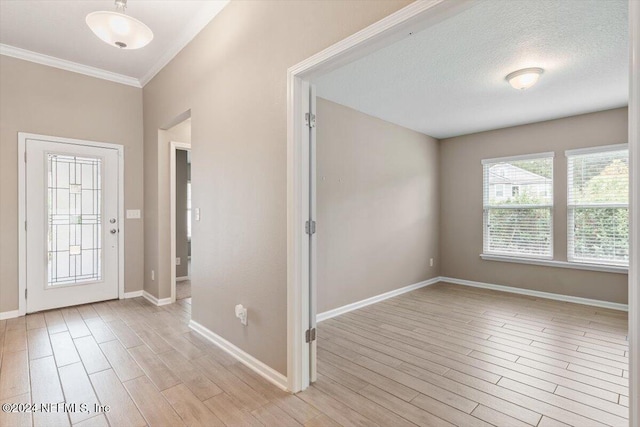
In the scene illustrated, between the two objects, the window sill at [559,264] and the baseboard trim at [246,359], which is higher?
the window sill at [559,264]

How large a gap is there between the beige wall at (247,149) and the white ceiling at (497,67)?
727 mm

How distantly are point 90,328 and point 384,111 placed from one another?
166 inches

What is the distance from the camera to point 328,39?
6.06ft

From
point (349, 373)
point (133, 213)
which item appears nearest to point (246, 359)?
point (349, 373)

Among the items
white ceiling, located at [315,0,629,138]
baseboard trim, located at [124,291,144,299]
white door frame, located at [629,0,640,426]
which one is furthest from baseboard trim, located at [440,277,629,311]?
baseboard trim, located at [124,291,144,299]

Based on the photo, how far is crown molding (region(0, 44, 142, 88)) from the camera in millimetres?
3463

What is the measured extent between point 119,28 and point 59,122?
2362 millimetres

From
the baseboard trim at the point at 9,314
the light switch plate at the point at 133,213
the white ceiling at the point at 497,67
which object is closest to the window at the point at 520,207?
the white ceiling at the point at 497,67

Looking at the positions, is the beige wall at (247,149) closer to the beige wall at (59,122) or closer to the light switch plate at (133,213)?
the beige wall at (59,122)

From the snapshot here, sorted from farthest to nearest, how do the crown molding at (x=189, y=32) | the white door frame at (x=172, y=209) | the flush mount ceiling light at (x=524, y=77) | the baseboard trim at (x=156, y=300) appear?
the white door frame at (x=172, y=209) → the baseboard trim at (x=156, y=300) → the flush mount ceiling light at (x=524, y=77) → the crown molding at (x=189, y=32)

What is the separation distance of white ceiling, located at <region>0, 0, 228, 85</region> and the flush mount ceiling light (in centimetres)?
278

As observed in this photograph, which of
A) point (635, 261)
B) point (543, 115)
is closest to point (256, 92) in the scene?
point (635, 261)

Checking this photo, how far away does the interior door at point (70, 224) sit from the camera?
11.8 ft

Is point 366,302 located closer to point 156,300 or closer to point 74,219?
point 156,300
